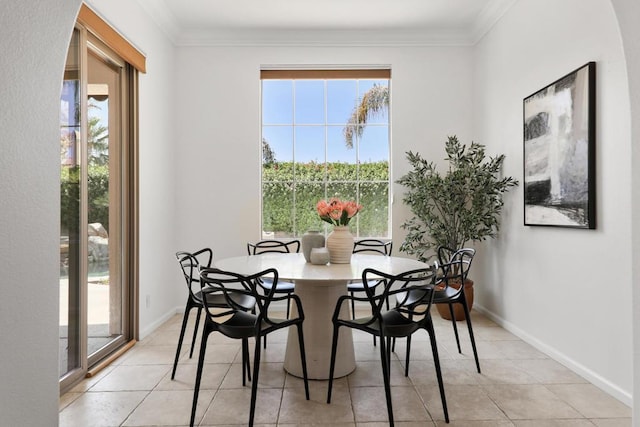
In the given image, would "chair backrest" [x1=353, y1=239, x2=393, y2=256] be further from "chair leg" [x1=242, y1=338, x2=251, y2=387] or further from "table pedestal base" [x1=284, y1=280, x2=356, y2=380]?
"chair leg" [x1=242, y1=338, x2=251, y2=387]

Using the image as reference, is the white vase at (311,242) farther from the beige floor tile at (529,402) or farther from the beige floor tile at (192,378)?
the beige floor tile at (529,402)

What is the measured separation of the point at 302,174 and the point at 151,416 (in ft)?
9.62

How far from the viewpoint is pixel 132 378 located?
2656 millimetres

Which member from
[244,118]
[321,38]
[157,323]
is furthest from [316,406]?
[321,38]

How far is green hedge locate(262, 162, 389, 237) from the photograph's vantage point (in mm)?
4566

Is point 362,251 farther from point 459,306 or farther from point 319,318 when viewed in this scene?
point 319,318

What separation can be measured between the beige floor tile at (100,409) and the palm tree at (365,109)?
3.21 metres

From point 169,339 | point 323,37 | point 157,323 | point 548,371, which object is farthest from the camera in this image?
point 323,37

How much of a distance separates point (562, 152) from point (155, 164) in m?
3.39

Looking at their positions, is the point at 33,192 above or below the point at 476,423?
above

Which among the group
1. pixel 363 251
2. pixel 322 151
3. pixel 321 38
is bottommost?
pixel 363 251

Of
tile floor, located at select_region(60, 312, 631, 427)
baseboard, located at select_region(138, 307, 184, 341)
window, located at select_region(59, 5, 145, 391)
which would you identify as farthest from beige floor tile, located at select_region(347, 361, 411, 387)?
baseboard, located at select_region(138, 307, 184, 341)

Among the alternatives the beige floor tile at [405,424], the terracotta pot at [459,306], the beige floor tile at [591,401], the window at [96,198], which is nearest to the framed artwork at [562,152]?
the terracotta pot at [459,306]

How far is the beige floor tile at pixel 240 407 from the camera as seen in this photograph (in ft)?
6.91
